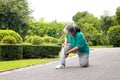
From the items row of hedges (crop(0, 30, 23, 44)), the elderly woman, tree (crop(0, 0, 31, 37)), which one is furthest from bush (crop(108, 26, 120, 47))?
the elderly woman

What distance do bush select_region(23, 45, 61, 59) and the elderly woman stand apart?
10.0m

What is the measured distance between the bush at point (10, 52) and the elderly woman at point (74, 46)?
8826 millimetres

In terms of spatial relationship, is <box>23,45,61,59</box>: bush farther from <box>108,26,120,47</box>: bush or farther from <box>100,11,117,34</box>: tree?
<box>100,11,117,34</box>: tree

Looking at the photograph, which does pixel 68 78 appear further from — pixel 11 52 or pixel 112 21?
pixel 112 21

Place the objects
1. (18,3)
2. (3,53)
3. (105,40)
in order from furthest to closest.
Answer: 1. (105,40)
2. (18,3)
3. (3,53)

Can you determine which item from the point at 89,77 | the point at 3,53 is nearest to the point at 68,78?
the point at 89,77

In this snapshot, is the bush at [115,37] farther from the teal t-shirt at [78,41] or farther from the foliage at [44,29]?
the teal t-shirt at [78,41]

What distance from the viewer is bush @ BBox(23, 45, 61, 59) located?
74.4 feet

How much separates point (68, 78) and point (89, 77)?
1.91ft

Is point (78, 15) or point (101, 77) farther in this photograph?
point (78, 15)

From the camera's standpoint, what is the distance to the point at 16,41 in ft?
76.5

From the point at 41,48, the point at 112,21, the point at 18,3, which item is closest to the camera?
the point at 41,48

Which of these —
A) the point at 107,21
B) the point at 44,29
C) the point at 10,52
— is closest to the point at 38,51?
the point at 10,52

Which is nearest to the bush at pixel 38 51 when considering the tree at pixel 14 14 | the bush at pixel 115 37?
the tree at pixel 14 14
